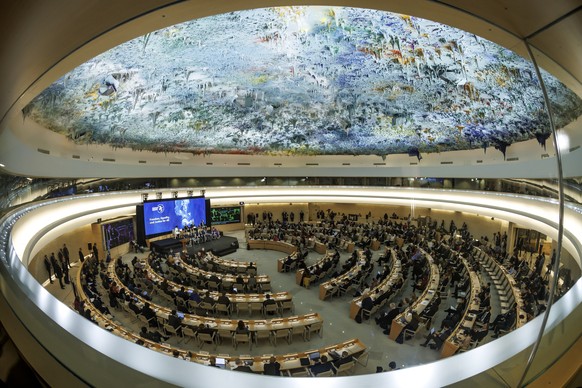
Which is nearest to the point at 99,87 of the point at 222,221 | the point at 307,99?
the point at 307,99

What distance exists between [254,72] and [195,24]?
3.78 metres

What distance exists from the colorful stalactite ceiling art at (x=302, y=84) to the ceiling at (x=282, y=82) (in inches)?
2.7

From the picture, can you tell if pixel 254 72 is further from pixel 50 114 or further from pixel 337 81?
pixel 50 114

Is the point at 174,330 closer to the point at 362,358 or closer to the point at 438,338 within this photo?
the point at 362,358

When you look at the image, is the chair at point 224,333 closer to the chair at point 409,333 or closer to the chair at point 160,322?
the chair at point 160,322

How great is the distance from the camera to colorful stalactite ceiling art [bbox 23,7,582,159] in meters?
9.07

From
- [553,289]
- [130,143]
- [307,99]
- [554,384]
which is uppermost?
[307,99]

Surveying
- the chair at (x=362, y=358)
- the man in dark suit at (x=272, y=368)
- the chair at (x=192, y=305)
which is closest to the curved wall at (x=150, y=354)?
the man in dark suit at (x=272, y=368)

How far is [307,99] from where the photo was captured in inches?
595

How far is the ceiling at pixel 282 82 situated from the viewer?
216 centimetres

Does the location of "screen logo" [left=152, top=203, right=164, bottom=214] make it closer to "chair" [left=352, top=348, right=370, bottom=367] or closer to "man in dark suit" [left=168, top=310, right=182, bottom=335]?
"man in dark suit" [left=168, top=310, right=182, bottom=335]

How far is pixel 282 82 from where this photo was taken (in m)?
13.1

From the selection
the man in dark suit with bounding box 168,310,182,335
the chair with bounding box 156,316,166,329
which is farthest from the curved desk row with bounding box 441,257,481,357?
the chair with bounding box 156,316,166,329

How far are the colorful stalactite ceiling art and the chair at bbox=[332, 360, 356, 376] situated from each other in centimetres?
723
